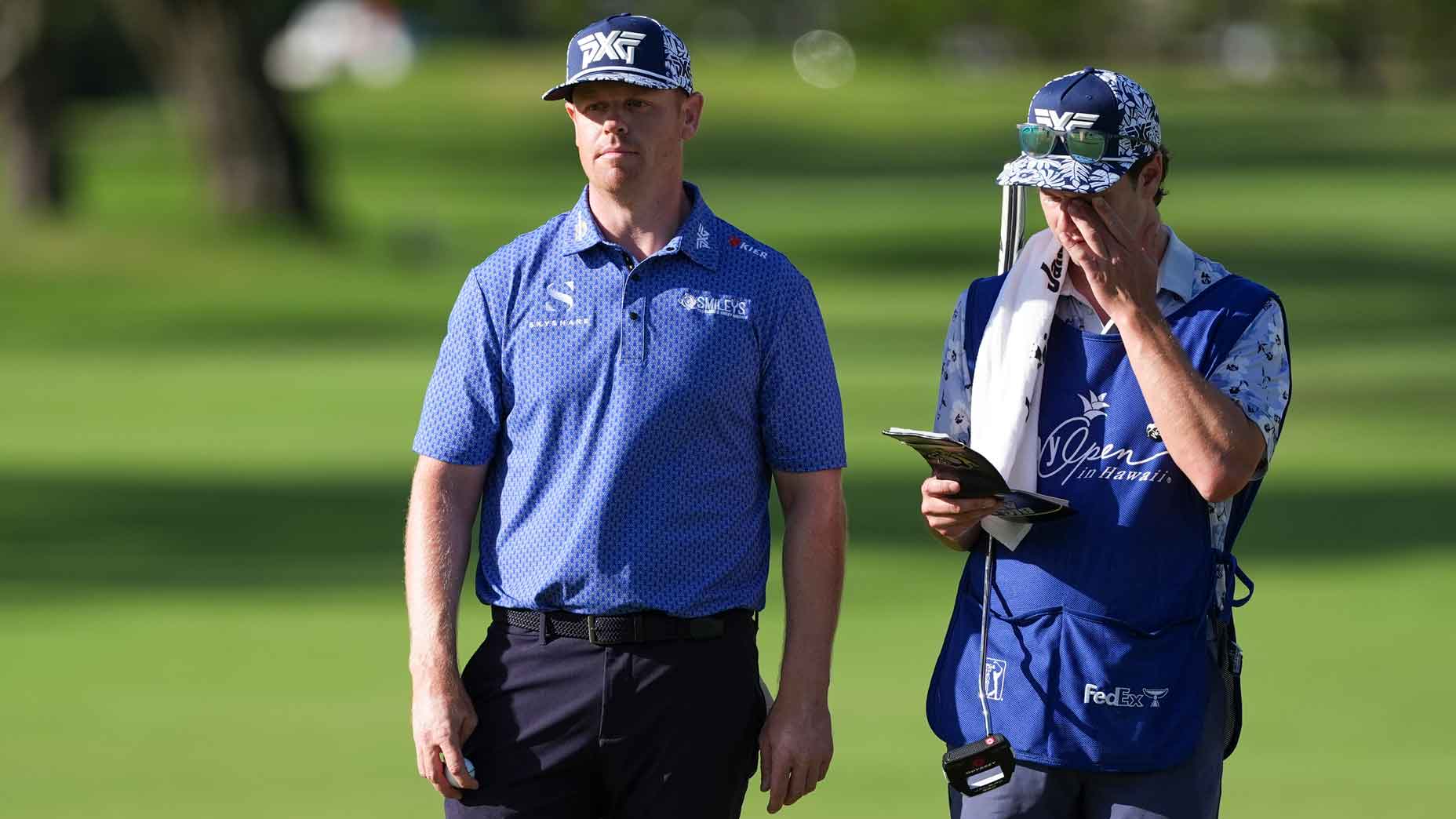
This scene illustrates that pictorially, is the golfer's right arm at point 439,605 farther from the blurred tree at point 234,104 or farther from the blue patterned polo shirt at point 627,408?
the blurred tree at point 234,104

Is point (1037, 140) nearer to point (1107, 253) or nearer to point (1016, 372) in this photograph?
point (1107, 253)

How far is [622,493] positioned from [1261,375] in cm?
117

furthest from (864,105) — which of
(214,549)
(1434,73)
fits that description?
(214,549)

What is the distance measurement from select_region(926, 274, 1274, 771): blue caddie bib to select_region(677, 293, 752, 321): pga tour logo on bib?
576mm

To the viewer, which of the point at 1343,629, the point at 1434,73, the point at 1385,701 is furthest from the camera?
the point at 1434,73

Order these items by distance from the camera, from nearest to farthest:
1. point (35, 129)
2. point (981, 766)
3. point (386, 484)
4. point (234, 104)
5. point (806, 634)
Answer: point (981, 766), point (806, 634), point (386, 484), point (234, 104), point (35, 129)

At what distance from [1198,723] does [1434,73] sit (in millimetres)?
90848

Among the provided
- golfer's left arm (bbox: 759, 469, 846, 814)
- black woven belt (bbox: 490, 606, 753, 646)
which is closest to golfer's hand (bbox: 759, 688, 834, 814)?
golfer's left arm (bbox: 759, 469, 846, 814)

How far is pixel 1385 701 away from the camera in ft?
34.1

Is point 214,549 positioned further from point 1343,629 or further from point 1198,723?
point 1198,723

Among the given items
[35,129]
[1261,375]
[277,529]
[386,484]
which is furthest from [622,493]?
[35,129]

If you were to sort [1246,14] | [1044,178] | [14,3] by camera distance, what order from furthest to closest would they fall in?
[1246,14]
[14,3]
[1044,178]

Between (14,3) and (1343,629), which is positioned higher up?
(14,3)

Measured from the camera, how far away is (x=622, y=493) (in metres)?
4.85
